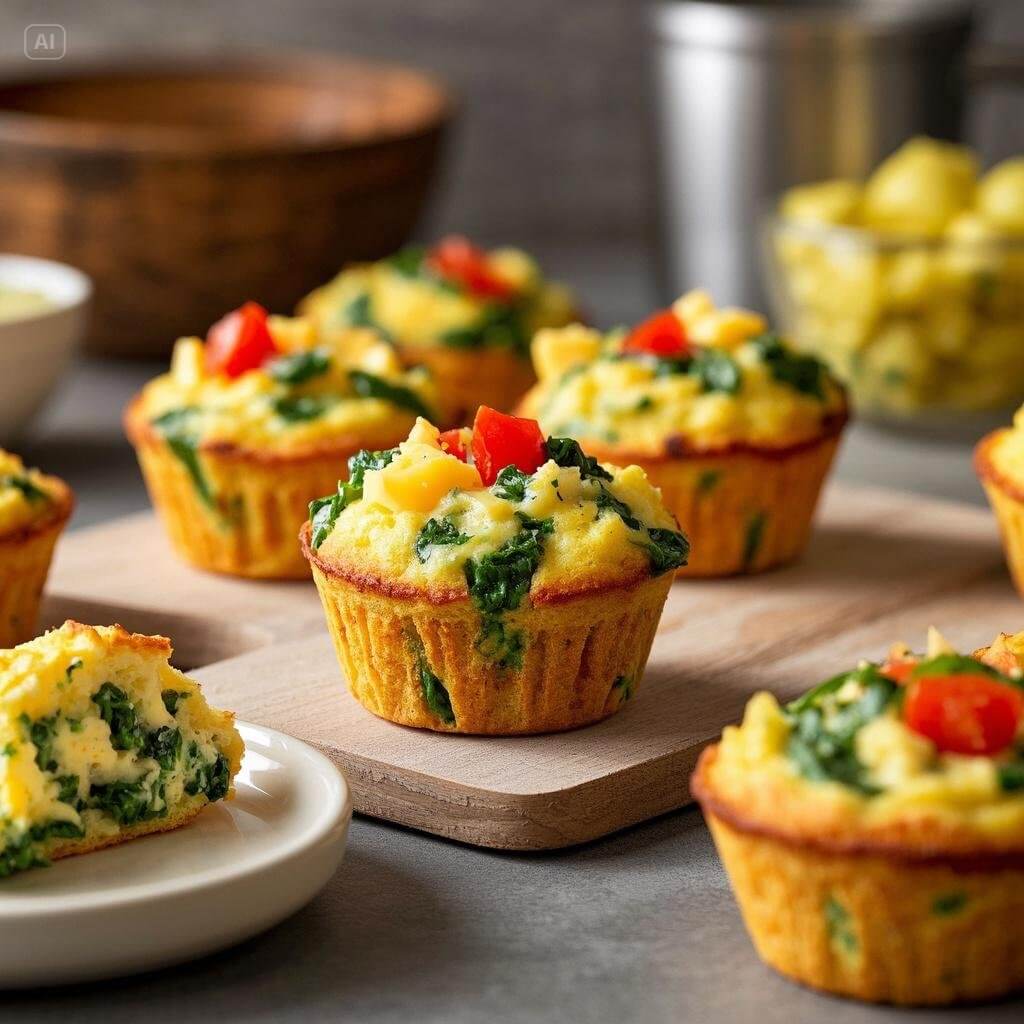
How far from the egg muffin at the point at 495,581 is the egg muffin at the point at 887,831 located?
99 centimetres

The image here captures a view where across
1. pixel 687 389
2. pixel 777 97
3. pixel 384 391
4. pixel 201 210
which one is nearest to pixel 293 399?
pixel 384 391

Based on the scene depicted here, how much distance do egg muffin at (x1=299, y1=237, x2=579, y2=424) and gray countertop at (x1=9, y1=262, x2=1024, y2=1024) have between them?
3346mm

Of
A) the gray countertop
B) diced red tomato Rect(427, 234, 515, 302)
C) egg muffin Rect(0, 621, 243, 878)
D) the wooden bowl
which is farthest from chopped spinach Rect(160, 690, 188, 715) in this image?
the wooden bowl

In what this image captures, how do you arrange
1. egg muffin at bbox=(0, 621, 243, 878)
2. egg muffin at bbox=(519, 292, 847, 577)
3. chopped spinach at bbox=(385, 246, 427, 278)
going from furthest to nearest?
chopped spinach at bbox=(385, 246, 427, 278) → egg muffin at bbox=(519, 292, 847, 577) → egg muffin at bbox=(0, 621, 243, 878)

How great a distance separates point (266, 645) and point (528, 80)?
6.38 m

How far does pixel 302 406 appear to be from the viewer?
5938mm

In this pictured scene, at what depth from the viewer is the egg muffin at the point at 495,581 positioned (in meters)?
4.54

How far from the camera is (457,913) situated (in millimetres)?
3957

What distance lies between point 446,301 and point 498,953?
423cm

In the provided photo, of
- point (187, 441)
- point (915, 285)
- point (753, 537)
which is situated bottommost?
point (753, 537)

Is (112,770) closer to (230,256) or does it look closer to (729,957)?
(729,957)

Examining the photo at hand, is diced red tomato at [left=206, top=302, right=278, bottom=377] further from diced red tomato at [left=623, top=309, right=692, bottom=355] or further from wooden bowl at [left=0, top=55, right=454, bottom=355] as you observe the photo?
wooden bowl at [left=0, top=55, right=454, bottom=355]

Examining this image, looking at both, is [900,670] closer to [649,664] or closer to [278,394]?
[649,664]

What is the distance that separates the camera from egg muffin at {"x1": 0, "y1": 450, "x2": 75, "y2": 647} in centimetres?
529
